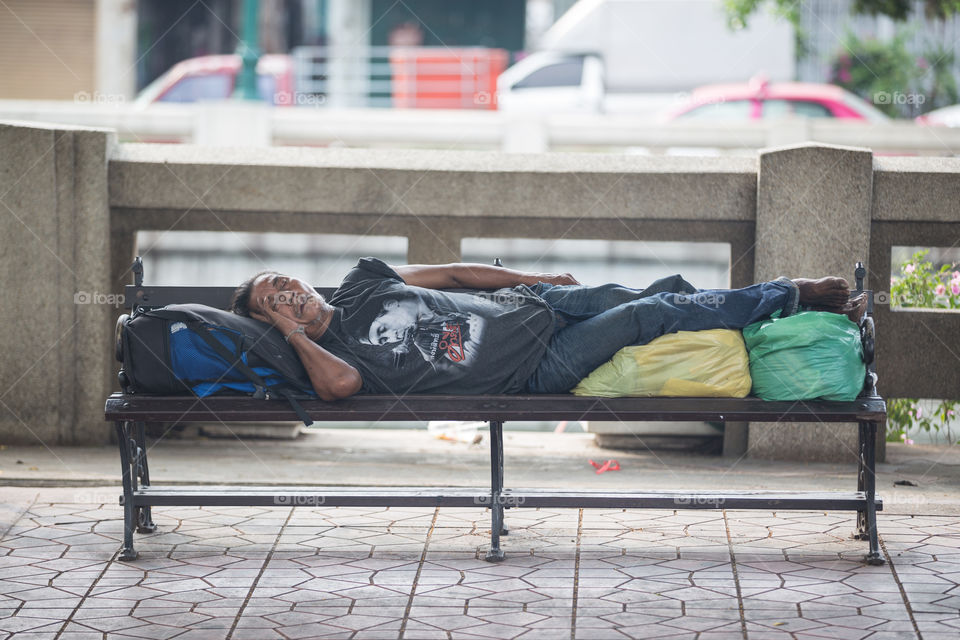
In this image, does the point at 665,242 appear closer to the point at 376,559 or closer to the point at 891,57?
the point at 376,559

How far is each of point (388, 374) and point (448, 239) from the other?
1.84m

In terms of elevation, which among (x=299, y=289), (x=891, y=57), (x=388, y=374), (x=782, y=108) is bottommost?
(x=388, y=374)

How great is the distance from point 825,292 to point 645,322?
70 cm

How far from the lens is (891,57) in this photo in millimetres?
24906

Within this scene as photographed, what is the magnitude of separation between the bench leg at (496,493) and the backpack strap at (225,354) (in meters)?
0.73

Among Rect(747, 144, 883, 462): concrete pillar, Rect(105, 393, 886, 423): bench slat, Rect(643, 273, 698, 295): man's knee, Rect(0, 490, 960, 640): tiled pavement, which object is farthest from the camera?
Rect(747, 144, 883, 462): concrete pillar

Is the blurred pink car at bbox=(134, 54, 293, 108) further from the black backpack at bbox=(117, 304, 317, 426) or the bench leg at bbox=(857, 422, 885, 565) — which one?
the bench leg at bbox=(857, 422, 885, 565)

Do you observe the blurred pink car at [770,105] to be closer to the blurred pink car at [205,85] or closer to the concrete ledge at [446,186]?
the blurred pink car at [205,85]

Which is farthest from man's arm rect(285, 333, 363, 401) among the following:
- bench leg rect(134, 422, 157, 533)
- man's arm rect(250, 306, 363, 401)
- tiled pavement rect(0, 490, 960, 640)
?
bench leg rect(134, 422, 157, 533)

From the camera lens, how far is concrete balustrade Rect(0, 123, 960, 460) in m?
6.07

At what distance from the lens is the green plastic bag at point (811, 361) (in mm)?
4449

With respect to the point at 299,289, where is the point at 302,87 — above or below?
above

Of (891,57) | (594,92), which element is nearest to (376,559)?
(594,92)

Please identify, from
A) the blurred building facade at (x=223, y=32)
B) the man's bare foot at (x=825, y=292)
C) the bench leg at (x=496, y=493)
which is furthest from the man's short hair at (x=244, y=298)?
the blurred building facade at (x=223, y=32)
